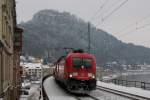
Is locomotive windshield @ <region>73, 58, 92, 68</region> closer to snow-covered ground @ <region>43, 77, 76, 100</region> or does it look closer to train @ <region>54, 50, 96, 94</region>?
train @ <region>54, 50, 96, 94</region>

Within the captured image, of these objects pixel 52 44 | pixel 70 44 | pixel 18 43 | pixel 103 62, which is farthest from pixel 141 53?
pixel 18 43

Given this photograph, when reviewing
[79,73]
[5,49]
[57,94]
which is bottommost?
[57,94]

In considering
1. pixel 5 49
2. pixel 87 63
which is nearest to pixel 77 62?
pixel 87 63

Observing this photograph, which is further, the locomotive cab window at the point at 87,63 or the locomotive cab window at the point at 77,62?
the locomotive cab window at the point at 87,63

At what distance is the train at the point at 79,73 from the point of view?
32.8 m

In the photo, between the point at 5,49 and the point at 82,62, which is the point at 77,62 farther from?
the point at 5,49

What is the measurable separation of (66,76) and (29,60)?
133m

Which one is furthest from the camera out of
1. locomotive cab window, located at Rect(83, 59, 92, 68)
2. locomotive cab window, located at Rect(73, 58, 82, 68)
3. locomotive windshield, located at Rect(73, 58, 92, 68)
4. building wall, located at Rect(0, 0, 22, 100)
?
locomotive cab window, located at Rect(83, 59, 92, 68)

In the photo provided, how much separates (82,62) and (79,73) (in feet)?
4.00

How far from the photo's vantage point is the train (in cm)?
3281

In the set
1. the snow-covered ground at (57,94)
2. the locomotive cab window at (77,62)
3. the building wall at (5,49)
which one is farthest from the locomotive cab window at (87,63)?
the building wall at (5,49)

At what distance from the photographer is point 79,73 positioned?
33656 mm

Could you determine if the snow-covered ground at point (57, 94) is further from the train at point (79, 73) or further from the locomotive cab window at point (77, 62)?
the locomotive cab window at point (77, 62)

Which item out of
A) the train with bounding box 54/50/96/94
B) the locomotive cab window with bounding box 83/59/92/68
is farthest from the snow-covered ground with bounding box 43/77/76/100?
the locomotive cab window with bounding box 83/59/92/68
